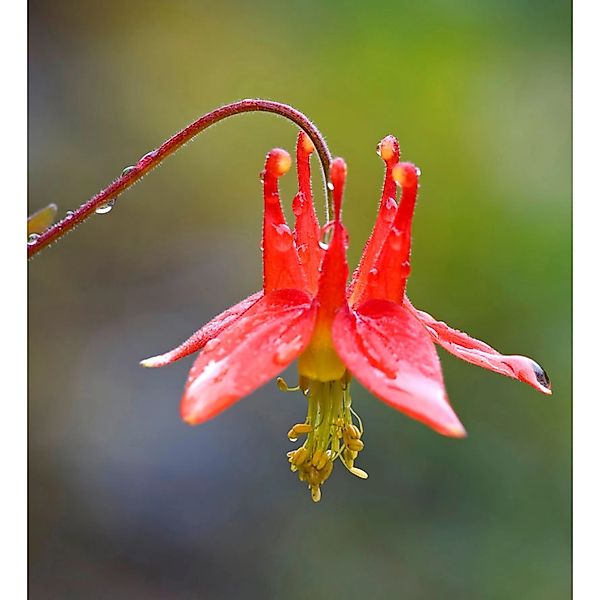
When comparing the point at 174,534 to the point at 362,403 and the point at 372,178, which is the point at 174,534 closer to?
the point at 362,403

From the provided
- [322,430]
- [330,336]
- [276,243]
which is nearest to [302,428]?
[322,430]

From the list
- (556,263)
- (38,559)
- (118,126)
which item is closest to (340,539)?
(38,559)

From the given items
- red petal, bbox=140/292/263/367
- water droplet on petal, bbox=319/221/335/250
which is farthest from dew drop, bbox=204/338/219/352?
water droplet on petal, bbox=319/221/335/250

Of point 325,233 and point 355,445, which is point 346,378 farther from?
point 325,233

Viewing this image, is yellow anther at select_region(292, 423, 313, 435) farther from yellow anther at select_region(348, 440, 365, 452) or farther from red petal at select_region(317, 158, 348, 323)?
red petal at select_region(317, 158, 348, 323)
